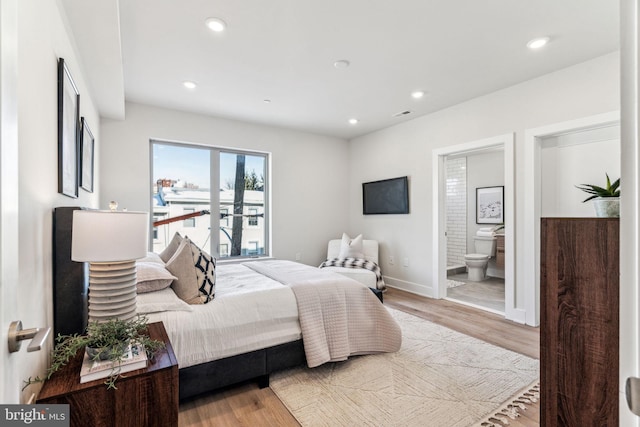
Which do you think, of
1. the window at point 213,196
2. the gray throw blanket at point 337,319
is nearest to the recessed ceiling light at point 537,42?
the gray throw blanket at point 337,319

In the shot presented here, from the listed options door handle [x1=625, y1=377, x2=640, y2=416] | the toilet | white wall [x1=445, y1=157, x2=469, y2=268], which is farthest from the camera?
white wall [x1=445, y1=157, x2=469, y2=268]

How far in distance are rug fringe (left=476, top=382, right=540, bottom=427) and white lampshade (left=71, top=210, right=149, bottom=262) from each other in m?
2.08

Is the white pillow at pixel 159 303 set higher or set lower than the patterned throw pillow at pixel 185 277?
lower

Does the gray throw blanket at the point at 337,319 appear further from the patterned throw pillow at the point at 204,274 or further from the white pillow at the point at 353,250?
the white pillow at the point at 353,250

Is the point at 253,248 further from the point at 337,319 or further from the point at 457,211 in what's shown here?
the point at 457,211

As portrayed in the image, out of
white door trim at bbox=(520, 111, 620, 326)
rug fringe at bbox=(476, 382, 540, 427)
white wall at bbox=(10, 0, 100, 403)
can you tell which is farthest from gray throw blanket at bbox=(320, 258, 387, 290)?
white wall at bbox=(10, 0, 100, 403)

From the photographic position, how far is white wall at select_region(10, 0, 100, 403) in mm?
1051

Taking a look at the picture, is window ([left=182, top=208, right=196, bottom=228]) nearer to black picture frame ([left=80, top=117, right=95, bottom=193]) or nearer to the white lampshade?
black picture frame ([left=80, top=117, right=95, bottom=193])

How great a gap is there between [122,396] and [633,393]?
56.0 inches

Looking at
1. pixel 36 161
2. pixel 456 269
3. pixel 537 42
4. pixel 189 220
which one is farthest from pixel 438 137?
pixel 36 161

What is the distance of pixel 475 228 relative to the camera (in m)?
5.84

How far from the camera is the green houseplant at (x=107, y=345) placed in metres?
1.16

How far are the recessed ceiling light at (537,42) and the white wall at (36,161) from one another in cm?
317

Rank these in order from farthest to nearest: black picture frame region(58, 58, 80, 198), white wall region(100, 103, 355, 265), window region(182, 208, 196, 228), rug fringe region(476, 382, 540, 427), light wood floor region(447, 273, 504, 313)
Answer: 1. window region(182, 208, 196, 228)
2. light wood floor region(447, 273, 504, 313)
3. white wall region(100, 103, 355, 265)
4. rug fringe region(476, 382, 540, 427)
5. black picture frame region(58, 58, 80, 198)
